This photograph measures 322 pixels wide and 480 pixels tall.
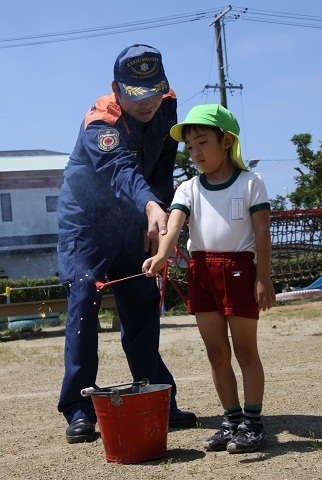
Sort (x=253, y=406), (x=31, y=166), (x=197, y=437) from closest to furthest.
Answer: (x=253, y=406) → (x=197, y=437) → (x=31, y=166)

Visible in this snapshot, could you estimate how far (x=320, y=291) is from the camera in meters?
16.1

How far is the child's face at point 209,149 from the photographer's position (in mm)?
3816

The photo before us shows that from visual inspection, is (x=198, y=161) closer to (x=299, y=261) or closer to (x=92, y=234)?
(x=92, y=234)

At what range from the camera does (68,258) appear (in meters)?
4.40

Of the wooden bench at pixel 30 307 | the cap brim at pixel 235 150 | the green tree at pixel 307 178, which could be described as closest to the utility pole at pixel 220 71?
the green tree at pixel 307 178

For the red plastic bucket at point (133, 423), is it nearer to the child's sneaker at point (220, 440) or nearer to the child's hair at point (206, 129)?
the child's sneaker at point (220, 440)

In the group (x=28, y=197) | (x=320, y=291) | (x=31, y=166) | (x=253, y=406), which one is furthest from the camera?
(x=28, y=197)

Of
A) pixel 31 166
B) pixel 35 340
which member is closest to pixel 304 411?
pixel 35 340

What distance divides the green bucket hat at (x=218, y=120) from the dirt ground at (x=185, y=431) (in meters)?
1.29

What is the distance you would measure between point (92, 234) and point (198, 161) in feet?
2.69

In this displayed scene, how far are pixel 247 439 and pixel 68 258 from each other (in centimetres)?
138

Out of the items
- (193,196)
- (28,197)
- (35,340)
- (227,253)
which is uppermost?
(28,197)

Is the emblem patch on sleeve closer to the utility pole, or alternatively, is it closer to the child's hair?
the child's hair

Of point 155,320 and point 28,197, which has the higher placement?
point 28,197
